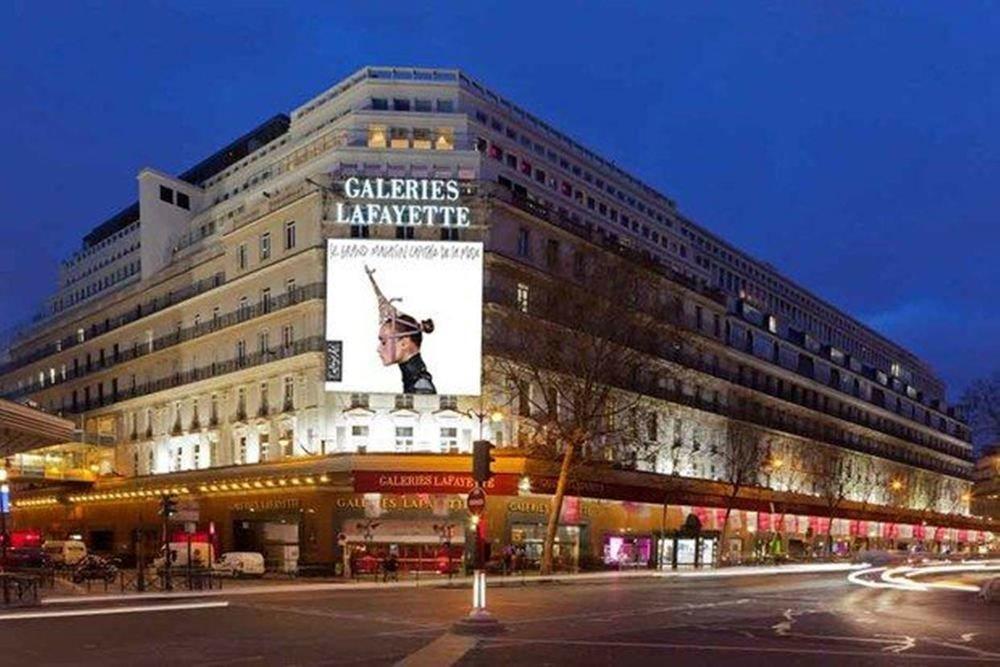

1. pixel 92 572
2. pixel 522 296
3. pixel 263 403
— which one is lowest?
pixel 92 572

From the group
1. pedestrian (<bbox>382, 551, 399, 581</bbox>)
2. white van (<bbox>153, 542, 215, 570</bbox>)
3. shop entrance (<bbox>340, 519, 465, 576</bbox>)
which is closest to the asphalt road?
pedestrian (<bbox>382, 551, 399, 581</bbox>)

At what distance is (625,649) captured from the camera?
1883 centimetres

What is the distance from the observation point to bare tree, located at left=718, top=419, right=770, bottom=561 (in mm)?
75188

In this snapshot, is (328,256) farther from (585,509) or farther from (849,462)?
(849,462)

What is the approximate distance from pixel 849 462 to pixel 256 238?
217 feet

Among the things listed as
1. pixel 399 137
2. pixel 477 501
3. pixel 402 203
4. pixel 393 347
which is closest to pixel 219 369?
pixel 393 347

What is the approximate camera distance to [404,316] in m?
54.6

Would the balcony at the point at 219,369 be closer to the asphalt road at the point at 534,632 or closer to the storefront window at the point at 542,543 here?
the storefront window at the point at 542,543

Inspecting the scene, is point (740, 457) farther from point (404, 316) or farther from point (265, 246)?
point (265, 246)

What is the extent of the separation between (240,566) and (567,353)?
1946 cm

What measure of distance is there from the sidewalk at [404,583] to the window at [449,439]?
8671mm

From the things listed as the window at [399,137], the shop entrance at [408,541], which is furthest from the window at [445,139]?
the shop entrance at [408,541]

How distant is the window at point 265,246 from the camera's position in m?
61.2

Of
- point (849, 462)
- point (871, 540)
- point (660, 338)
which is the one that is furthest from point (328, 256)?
point (871, 540)
